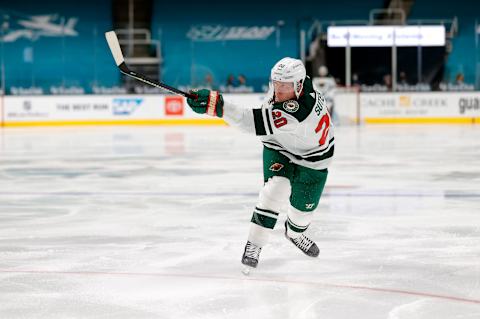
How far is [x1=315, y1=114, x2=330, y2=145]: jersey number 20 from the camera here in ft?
12.4

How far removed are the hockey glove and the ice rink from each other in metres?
0.67

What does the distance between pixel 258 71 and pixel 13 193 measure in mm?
12336

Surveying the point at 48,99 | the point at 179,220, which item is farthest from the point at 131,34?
the point at 179,220

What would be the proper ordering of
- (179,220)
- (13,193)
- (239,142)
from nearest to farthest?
1. (179,220)
2. (13,193)
3. (239,142)

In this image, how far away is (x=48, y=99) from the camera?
58.7ft

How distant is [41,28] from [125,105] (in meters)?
4.11

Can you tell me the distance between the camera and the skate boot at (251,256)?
367 cm

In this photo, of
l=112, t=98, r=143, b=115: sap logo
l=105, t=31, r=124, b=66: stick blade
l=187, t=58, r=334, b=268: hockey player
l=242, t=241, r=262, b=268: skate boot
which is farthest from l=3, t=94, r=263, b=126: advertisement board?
l=242, t=241, r=262, b=268: skate boot

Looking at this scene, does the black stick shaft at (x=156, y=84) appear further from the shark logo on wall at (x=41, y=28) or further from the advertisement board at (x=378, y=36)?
the advertisement board at (x=378, y=36)

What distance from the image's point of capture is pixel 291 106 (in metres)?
3.60

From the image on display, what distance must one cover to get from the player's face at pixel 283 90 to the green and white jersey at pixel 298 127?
0.14 feet

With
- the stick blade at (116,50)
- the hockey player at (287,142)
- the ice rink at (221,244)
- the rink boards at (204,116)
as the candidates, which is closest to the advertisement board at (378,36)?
the rink boards at (204,116)

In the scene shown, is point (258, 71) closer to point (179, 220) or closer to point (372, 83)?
point (372, 83)

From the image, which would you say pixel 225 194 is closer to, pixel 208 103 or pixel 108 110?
pixel 208 103
